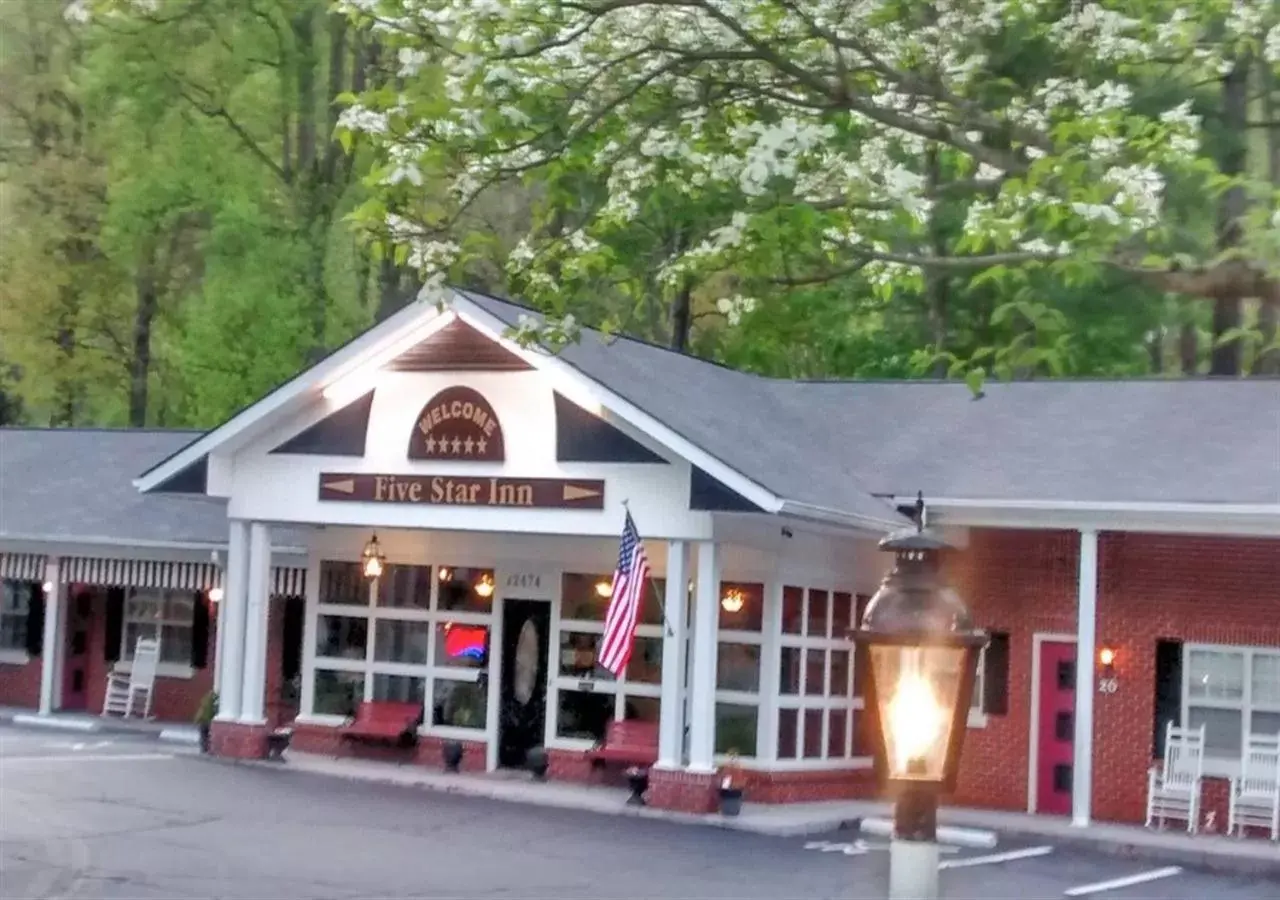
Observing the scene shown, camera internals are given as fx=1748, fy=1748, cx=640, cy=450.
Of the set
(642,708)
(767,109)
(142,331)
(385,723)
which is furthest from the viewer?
(142,331)

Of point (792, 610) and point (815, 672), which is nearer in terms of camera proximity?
point (792, 610)

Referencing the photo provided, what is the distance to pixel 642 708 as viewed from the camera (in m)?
19.8

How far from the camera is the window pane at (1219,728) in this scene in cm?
1934

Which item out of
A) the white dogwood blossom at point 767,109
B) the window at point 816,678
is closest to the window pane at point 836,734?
the window at point 816,678

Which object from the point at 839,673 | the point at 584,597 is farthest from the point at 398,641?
the point at 839,673

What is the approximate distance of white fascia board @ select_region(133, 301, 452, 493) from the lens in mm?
19125

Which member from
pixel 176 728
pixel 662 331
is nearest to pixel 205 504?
pixel 176 728

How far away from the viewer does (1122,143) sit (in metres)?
9.34

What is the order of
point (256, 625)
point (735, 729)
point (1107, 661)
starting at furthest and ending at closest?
point (256, 625), point (1107, 661), point (735, 729)

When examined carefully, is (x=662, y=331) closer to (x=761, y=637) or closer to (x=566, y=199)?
(x=761, y=637)

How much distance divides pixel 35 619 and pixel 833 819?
15.1 metres

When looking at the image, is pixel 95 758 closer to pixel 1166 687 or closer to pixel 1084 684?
pixel 1084 684

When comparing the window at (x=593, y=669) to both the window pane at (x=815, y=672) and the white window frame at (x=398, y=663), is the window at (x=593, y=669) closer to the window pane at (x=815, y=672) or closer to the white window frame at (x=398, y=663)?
the white window frame at (x=398, y=663)

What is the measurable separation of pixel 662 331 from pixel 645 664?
704 inches
